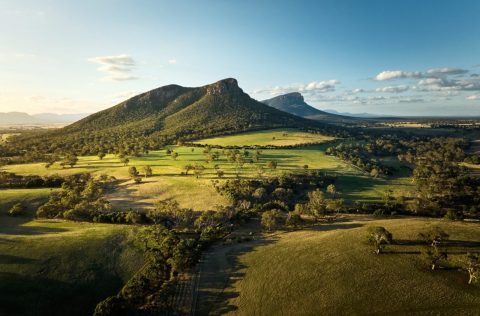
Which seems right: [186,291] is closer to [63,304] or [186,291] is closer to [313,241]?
[63,304]

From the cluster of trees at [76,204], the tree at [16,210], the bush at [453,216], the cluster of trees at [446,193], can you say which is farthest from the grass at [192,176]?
the tree at [16,210]

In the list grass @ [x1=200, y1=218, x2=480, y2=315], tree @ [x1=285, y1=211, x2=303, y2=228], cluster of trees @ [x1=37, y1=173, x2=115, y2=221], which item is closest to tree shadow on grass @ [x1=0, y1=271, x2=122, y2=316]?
grass @ [x1=200, y1=218, x2=480, y2=315]

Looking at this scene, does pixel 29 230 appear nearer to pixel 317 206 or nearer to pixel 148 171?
pixel 148 171

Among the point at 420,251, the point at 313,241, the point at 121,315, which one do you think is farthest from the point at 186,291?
the point at 420,251

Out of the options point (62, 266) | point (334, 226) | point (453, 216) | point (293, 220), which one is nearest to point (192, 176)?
point (293, 220)

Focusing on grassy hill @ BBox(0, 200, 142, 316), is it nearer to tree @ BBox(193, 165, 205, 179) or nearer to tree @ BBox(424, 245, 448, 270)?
tree @ BBox(193, 165, 205, 179)
